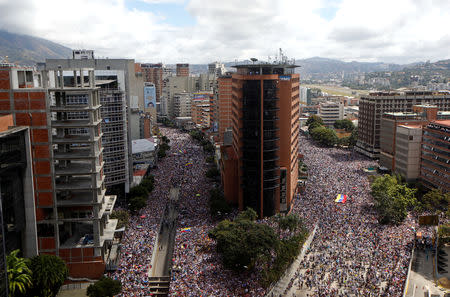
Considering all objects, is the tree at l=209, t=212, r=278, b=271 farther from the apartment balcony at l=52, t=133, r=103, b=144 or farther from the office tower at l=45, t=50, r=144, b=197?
the office tower at l=45, t=50, r=144, b=197

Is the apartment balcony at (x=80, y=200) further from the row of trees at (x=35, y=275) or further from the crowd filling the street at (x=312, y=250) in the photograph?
the crowd filling the street at (x=312, y=250)

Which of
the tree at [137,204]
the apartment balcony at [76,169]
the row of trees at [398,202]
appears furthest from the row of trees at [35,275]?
the row of trees at [398,202]

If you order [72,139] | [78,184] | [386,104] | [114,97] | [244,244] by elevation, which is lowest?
[244,244]

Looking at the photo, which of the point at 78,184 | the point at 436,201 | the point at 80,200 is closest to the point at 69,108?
the point at 78,184

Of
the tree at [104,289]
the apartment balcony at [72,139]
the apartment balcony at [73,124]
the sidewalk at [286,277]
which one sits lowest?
the sidewalk at [286,277]

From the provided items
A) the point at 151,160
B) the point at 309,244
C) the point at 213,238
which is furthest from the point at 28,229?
the point at 151,160

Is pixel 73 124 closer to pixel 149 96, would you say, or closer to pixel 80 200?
pixel 80 200
